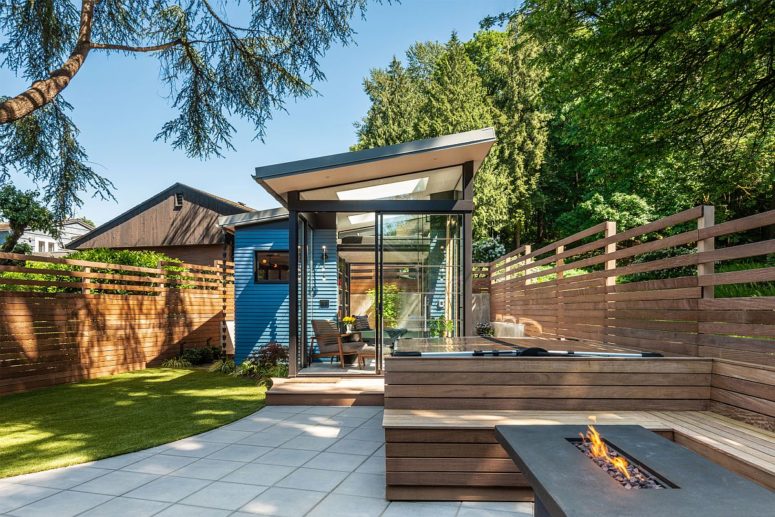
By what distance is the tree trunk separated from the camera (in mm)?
5363

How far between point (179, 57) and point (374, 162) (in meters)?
3.89

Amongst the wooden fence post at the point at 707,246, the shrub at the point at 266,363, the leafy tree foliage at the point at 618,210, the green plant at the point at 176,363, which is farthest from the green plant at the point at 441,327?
the leafy tree foliage at the point at 618,210

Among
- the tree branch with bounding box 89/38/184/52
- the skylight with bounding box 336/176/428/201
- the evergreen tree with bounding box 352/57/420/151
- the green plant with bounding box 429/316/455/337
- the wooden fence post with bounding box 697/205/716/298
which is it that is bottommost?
the green plant with bounding box 429/316/455/337

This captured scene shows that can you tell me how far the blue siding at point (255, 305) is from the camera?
9875mm

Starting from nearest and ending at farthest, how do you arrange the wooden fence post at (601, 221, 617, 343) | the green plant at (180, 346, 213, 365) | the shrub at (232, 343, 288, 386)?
the wooden fence post at (601, 221, 617, 343)
the shrub at (232, 343, 288, 386)
the green plant at (180, 346, 213, 365)

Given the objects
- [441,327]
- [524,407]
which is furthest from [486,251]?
[524,407]

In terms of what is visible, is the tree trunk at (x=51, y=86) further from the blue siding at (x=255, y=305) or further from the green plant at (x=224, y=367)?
the green plant at (x=224, y=367)

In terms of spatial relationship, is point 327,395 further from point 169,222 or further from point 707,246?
point 169,222

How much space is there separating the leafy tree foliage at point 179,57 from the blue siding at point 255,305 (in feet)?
8.10

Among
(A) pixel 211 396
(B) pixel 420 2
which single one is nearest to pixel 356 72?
(B) pixel 420 2

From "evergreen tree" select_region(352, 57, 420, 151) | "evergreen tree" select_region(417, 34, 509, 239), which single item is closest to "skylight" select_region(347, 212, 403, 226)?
"evergreen tree" select_region(417, 34, 509, 239)

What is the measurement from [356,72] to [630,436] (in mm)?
22880

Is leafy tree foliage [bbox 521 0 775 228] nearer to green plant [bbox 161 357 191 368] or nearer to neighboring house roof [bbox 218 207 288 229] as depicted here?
neighboring house roof [bbox 218 207 288 229]

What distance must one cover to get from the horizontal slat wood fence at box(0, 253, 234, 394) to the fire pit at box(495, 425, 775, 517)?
7.59m
